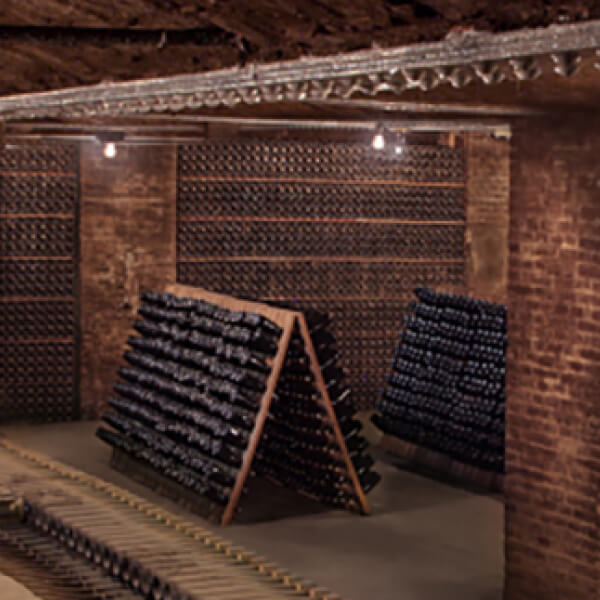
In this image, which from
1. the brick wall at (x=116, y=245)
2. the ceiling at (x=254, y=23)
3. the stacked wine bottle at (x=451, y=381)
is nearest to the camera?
the ceiling at (x=254, y=23)

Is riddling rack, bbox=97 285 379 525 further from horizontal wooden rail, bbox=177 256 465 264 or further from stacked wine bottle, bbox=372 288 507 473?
horizontal wooden rail, bbox=177 256 465 264

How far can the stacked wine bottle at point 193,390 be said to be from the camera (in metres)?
8.75

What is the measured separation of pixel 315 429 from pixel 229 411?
67 centimetres

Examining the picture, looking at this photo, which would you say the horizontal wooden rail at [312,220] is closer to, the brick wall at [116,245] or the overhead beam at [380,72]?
the brick wall at [116,245]

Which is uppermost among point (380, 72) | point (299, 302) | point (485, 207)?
point (380, 72)

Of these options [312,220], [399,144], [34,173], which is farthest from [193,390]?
[399,144]

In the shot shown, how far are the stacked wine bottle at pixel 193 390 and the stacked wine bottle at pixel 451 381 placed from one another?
7.39ft

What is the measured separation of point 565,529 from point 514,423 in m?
0.65

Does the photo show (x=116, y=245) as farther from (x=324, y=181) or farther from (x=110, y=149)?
(x=324, y=181)

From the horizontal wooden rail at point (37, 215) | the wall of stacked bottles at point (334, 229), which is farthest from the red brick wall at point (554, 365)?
the horizontal wooden rail at point (37, 215)

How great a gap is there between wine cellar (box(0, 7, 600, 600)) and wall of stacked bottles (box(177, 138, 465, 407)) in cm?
3

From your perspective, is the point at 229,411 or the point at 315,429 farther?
the point at 315,429

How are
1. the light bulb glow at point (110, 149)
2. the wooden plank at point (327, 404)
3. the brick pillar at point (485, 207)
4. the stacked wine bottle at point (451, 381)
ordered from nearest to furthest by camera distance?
the wooden plank at point (327, 404) → the stacked wine bottle at point (451, 381) → the light bulb glow at point (110, 149) → the brick pillar at point (485, 207)

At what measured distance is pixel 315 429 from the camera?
9.05 m
